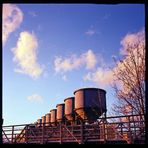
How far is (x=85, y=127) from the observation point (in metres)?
17.0

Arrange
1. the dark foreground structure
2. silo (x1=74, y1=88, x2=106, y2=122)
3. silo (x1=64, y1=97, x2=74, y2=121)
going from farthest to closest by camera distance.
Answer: silo (x1=64, y1=97, x2=74, y2=121) → silo (x1=74, y1=88, x2=106, y2=122) → the dark foreground structure

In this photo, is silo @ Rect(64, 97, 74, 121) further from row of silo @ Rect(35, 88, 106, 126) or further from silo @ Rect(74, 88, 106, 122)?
silo @ Rect(74, 88, 106, 122)

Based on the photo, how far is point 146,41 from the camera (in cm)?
247

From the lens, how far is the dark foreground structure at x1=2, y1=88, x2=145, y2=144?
1321 centimetres

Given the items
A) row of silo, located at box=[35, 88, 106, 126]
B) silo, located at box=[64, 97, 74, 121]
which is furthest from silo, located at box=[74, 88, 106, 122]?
silo, located at box=[64, 97, 74, 121]

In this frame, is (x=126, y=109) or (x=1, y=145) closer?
(x=1, y=145)

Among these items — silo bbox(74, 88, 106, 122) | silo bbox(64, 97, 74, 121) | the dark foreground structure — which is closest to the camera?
the dark foreground structure

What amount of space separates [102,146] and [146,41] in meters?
0.97

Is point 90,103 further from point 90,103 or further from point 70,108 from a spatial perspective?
point 70,108

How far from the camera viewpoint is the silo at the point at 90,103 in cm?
1880

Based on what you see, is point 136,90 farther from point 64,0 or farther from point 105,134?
point 64,0

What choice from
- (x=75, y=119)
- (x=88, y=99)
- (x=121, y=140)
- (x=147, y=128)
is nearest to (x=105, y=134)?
(x=121, y=140)

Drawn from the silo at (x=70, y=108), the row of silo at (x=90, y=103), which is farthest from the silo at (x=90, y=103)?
the silo at (x=70, y=108)

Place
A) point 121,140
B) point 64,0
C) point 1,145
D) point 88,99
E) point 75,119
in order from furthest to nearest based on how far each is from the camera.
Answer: point 75,119 < point 88,99 < point 121,140 < point 64,0 < point 1,145
